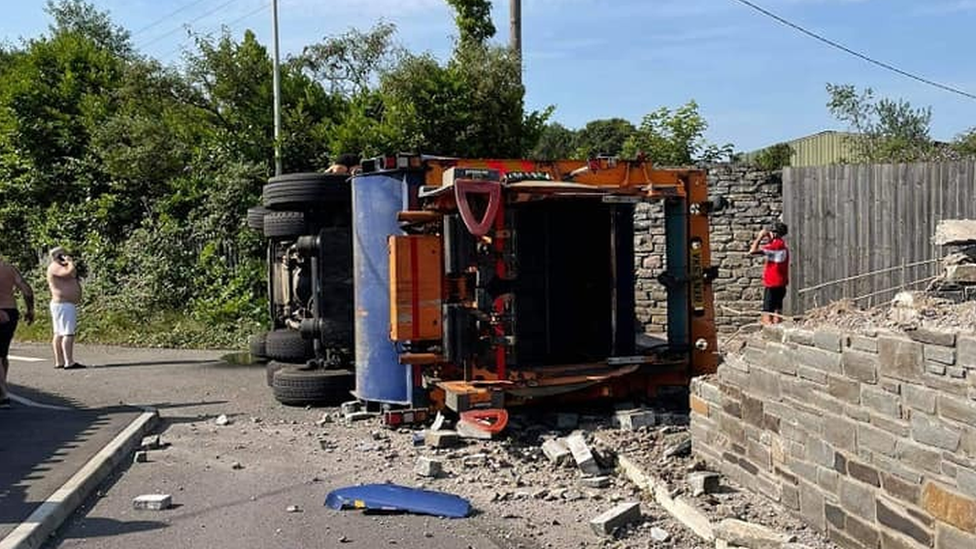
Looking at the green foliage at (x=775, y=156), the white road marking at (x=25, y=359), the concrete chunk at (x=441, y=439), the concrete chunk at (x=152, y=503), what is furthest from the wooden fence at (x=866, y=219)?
the green foliage at (x=775, y=156)

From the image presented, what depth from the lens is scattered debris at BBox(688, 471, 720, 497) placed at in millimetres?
6217

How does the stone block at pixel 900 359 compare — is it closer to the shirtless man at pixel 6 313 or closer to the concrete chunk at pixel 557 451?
the concrete chunk at pixel 557 451

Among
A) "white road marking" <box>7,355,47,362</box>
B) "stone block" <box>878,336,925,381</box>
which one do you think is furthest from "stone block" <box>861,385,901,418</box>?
"white road marking" <box>7,355,47,362</box>

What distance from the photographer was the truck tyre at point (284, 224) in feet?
34.3

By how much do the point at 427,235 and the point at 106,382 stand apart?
5763mm

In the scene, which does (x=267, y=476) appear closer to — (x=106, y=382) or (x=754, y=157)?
(x=106, y=382)

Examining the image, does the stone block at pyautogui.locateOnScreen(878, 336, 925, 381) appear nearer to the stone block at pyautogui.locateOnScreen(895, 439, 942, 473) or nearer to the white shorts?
the stone block at pyautogui.locateOnScreen(895, 439, 942, 473)

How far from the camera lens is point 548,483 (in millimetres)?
6922

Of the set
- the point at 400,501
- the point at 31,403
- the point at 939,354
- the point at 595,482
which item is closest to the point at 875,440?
the point at 939,354

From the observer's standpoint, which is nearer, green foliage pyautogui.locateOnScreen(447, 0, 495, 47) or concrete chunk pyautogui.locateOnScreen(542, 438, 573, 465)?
concrete chunk pyautogui.locateOnScreen(542, 438, 573, 465)

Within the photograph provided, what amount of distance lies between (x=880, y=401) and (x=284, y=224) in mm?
7263

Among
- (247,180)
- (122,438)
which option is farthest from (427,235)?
(247,180)

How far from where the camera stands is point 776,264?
12008 mm

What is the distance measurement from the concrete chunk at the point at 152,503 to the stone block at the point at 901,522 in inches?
176
